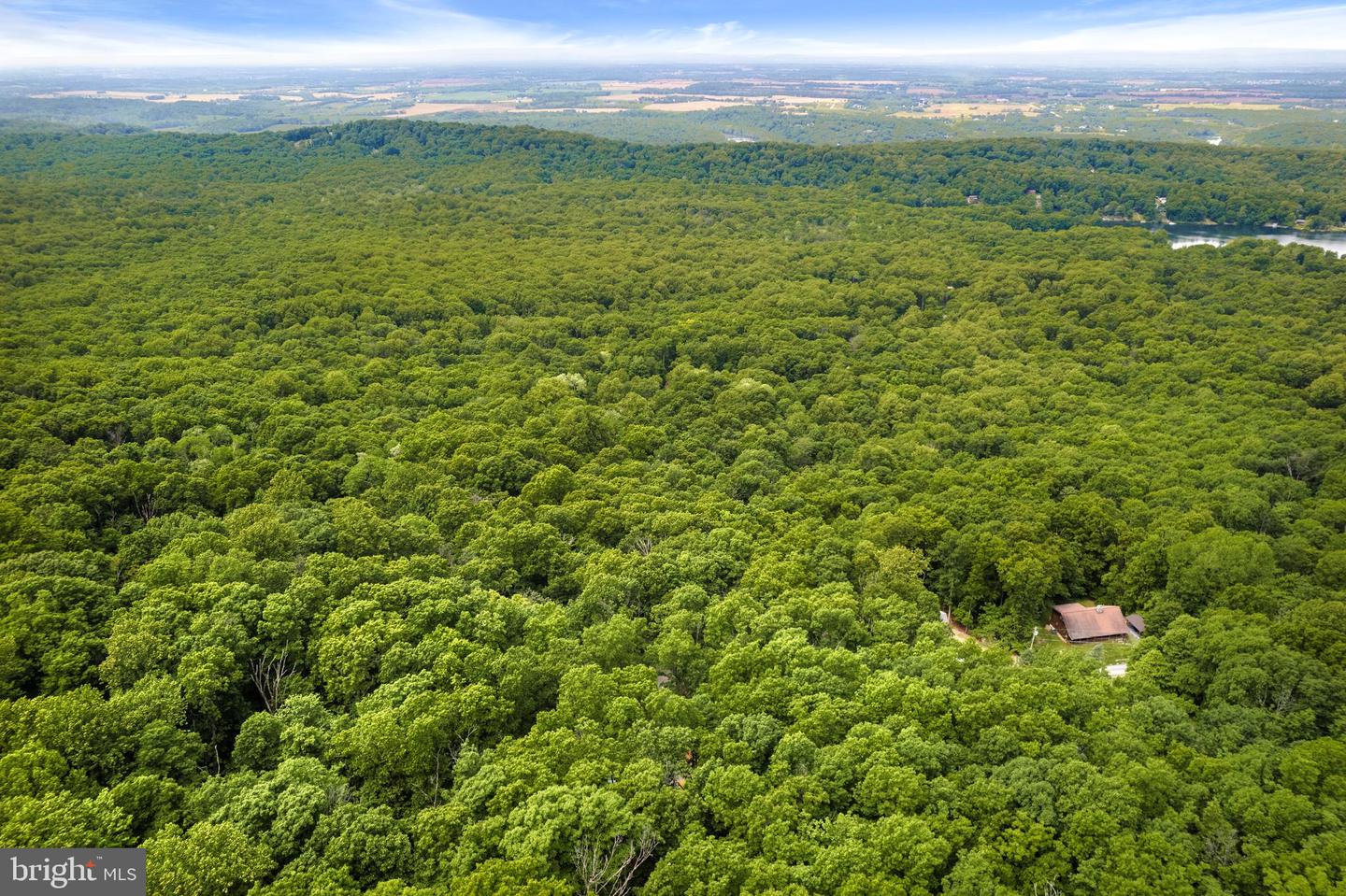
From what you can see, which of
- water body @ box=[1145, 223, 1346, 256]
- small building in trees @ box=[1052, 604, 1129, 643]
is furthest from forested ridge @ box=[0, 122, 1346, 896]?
water body @ box=[1145, 223, 1346, 256]

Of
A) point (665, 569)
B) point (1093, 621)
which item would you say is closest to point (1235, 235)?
point (1093, 621)

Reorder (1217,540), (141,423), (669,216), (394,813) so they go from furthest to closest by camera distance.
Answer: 1. (669,216)
2. (141,423)
3. (1217,540)
4. (394,813)

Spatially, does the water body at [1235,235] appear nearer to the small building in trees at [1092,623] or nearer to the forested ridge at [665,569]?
the forested ridge at [665,569]

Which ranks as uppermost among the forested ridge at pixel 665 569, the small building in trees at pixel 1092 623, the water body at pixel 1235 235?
the water body at pixel 1235 235

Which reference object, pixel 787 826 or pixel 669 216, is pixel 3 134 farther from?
pixel 787 826

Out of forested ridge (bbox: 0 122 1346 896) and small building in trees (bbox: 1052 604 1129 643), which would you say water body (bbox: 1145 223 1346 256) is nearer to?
forested ridge (bbox: 0 122 1346 896)

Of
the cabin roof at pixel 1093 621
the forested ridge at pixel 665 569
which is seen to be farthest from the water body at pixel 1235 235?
the cabin roof at pixel 1093 621

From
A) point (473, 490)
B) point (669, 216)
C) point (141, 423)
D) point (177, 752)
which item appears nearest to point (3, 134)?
point (669, 216)
